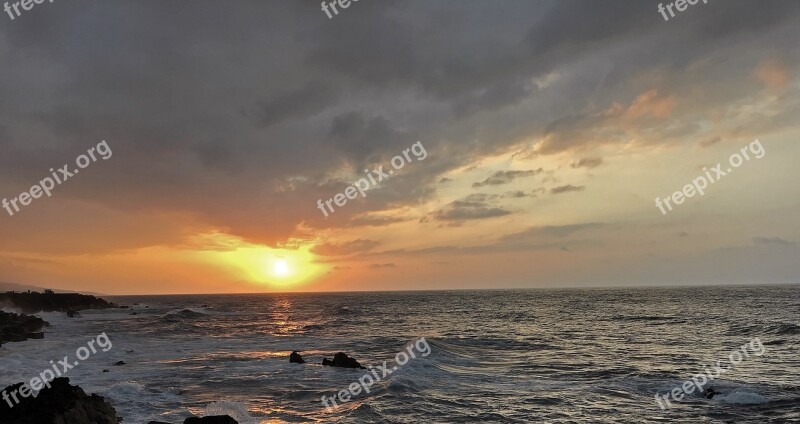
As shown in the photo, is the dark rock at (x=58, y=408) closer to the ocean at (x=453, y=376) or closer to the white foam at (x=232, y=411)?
the ocean at (x=453, y=376)

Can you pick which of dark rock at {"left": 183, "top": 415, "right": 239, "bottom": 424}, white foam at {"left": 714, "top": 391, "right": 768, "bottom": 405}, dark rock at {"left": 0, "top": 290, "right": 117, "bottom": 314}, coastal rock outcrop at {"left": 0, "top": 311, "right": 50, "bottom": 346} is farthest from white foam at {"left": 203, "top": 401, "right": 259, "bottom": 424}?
dark rock at {"left": 0, "top": 290, "right": 117, "bottom": 314}

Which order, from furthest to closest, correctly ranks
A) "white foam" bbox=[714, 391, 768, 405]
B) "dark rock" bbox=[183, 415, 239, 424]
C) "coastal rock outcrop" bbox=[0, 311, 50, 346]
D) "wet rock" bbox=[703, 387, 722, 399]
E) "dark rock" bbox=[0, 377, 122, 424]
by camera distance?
"coastal rock outcrop" bbox=[0, 311, 50, 346] < "wet rock" bbox=[703, 387, 722, 399] < "white foam" bbox=[714, 391, 768, 405] < "dark rock" bbox=[183, 415, 239, 424] < "dark rock" bbox=[0, 377, 122, 424]

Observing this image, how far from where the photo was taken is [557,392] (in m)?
25.8

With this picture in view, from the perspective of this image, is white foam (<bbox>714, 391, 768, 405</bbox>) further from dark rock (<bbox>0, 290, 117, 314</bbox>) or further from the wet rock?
dark rock (<bbox>0, 290, 117, 314</bbox>)

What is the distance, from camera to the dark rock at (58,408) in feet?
49.0

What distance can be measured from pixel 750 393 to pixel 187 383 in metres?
31.1

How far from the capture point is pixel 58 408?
15.6 meters

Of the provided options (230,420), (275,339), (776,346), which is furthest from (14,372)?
(776,346)

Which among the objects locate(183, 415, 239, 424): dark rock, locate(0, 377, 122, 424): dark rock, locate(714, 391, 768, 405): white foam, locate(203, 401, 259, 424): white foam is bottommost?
locate(714, 391, 768, 405): white foam

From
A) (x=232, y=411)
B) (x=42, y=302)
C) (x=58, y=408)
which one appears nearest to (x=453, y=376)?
(x=232, y=411)

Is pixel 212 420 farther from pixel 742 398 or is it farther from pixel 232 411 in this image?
pixel 742 398

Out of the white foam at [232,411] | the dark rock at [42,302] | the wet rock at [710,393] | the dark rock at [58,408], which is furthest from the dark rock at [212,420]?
the dark rock at [42,302]

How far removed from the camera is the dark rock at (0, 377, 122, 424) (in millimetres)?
14938

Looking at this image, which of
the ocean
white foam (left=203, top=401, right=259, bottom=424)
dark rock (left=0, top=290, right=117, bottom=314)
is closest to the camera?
white foam (left=203, top=401, right=259, bottom=424)
